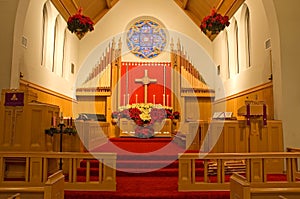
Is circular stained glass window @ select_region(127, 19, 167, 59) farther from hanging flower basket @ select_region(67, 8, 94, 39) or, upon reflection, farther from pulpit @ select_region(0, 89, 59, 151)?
pulpit @ select_region(0, 89, 59, 151)

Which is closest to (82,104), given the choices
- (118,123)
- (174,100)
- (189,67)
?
(118,123)

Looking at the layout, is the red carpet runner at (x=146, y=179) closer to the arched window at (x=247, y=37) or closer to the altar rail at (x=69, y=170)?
the altar rail at (x=69, y=170)

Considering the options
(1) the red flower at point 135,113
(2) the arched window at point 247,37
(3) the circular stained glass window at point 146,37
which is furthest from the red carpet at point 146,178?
(3) the circular stained glass window at point 146,37

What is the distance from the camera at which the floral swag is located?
8.25 m

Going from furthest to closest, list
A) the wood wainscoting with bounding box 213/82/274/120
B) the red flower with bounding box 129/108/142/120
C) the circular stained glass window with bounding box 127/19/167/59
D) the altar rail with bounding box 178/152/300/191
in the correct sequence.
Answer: the circular stained glass window with bounding box 127/19/167/59
the red flower with bounding box 129/108/142/120
the wood wainscoting with bounding box 213/82/274/120
the altar rail with bounding box 178/152/300/191

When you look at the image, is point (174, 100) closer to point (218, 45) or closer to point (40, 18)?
point (218, 45)

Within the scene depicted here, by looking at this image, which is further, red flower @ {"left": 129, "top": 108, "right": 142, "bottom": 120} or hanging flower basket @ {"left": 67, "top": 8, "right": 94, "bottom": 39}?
red flower @ {"left": 129, "top": 108, "right": 142, "bottom": 120}

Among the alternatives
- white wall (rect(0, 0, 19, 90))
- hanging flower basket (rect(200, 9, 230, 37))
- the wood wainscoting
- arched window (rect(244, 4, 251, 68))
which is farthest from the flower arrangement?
white wall (rect(0, 0, 19, 90))

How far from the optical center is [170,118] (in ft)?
29.4

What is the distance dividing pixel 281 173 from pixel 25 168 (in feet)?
13.1

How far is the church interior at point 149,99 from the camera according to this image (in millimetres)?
3799

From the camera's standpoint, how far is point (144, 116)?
27.0ft

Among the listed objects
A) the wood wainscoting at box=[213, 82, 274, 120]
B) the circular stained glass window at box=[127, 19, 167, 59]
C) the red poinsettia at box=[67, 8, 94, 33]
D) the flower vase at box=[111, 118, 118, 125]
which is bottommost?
the flower vase at box=[111, 118, 118, 125]

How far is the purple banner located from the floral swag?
14.3ft
